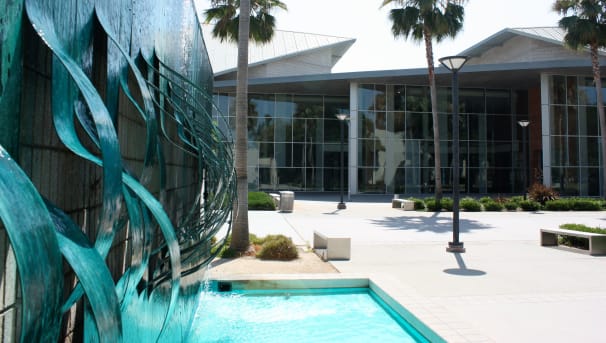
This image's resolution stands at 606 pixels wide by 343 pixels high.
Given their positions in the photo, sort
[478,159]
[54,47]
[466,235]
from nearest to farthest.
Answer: [54,47]
[466,235]
[478,159]

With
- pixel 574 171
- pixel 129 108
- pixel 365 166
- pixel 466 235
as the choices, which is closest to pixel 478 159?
pixel 574 171

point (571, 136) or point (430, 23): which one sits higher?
point (430, 23)

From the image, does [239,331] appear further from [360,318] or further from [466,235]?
[466,235]

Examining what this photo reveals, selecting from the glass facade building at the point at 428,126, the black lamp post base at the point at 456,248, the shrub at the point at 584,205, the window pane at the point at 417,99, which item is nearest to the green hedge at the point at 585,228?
the black lamp post base at the point at 456,248

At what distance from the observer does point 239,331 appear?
5785 mm

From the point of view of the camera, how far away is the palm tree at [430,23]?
23.8m

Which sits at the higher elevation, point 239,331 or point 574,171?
point 574,171

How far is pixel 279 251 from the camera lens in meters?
9.65

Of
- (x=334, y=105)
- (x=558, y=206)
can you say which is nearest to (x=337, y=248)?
(x=558, y=206)

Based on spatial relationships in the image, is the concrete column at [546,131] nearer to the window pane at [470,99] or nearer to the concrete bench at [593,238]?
the window pane at [470,99]

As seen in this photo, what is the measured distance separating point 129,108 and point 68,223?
1999 mm

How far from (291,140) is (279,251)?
87.2 ft

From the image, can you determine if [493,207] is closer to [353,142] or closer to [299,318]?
[353,142]

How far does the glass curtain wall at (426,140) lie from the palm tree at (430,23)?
8.41 metres
